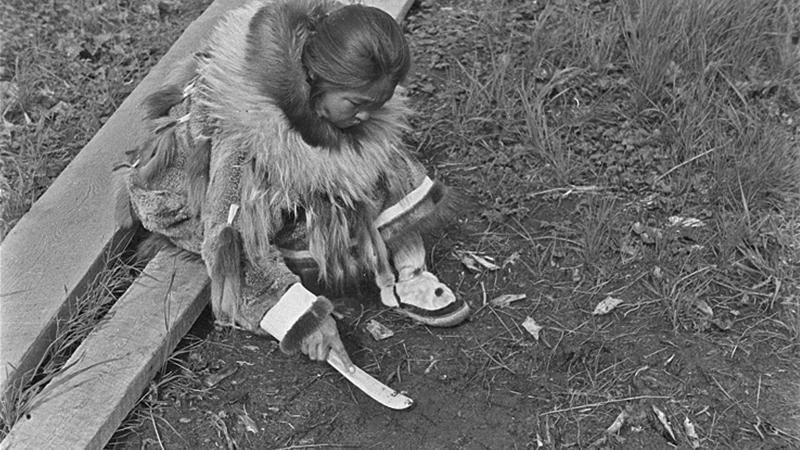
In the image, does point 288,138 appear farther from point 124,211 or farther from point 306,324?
point 124,211

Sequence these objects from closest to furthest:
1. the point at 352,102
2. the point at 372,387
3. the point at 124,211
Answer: the point at 352,102 < the point at 372,387 < the point at 124,211

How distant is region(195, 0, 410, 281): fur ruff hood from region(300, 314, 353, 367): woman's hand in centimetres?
22

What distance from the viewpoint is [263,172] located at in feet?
8.49

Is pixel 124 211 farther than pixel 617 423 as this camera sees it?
Yes

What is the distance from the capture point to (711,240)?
302cm

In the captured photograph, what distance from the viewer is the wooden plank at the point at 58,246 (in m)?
2.71

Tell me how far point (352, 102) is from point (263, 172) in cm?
33

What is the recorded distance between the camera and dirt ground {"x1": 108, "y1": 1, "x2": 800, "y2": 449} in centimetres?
260

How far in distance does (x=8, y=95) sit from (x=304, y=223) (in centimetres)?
146

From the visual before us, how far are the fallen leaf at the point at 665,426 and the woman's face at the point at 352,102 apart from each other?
1081mm

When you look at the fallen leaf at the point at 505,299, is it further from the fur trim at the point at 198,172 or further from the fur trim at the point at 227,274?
the fur trim at the point at 198,172

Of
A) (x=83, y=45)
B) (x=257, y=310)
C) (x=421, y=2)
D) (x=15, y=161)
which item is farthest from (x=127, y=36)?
(x=257, y=310)

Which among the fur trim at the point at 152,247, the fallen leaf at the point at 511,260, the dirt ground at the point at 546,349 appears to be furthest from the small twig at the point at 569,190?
the fur trim at the point at 152,247

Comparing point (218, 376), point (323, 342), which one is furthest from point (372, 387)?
point (218, 376)
